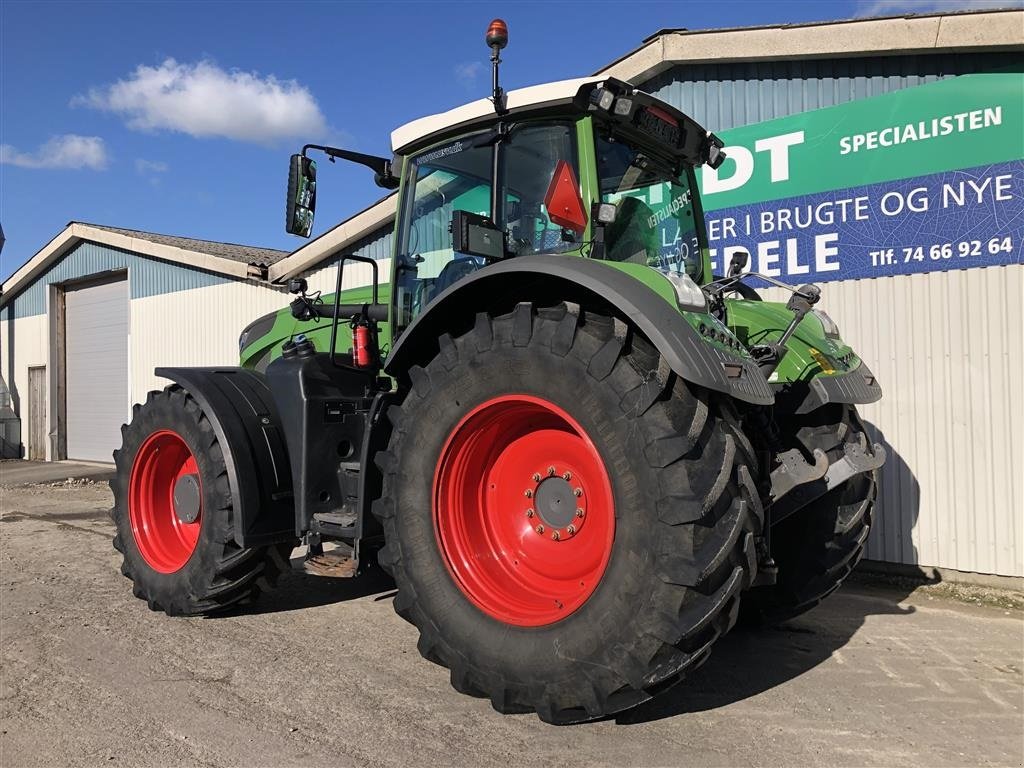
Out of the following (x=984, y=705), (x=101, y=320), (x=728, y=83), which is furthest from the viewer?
(x=101, y=320)

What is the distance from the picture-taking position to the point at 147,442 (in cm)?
472

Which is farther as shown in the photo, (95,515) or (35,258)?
(35,258)

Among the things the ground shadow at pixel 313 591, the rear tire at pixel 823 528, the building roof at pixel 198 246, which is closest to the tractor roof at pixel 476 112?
the rear tire at pixel 823 528

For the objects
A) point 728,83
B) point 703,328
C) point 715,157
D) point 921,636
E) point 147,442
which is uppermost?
point 728,83

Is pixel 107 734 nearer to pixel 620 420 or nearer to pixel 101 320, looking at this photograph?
pixel 620 420

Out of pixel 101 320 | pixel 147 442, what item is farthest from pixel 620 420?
pixel 101 320

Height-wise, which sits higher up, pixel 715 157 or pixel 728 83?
pixel 728 83

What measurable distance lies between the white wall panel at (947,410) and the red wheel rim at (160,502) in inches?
190

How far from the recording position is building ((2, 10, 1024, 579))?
207 inches

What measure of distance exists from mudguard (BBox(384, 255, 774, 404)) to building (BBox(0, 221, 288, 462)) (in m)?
8.45

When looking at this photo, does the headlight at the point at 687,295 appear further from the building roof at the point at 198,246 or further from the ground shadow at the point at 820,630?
the building roof at the point at 198,246

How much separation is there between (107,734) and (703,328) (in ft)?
8.80

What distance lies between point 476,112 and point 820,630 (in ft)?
11.0

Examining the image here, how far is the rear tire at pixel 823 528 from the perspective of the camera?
369 centimetres
